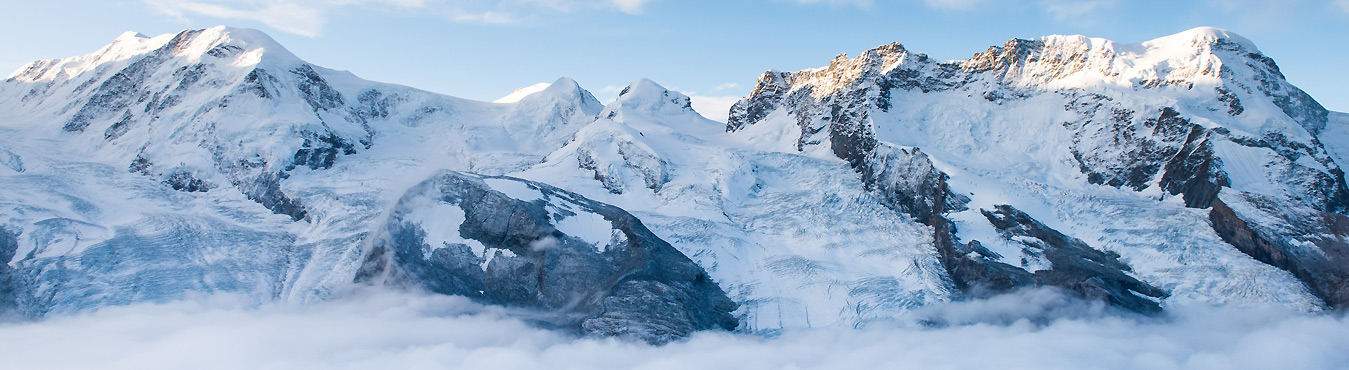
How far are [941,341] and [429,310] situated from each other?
2422 inches

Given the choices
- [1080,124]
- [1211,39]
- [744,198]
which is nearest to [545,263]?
[744,198]

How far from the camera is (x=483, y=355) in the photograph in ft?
368

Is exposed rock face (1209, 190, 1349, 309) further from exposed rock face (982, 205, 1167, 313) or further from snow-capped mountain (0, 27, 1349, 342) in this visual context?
exposed rock face (982, 205, 1167, 313)

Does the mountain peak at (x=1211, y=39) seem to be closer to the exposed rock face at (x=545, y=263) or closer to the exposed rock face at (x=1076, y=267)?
the exposed rock face at (x=1076, y=267)

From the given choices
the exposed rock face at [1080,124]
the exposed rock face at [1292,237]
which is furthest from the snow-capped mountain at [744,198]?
the exposed rock face at [1080,124]

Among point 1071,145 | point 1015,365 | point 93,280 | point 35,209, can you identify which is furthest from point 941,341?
point 35,209

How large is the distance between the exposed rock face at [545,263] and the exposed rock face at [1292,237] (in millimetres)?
64346

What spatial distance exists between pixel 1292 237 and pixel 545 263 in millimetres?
92473

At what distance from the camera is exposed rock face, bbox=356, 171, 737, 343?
113062 millimetres

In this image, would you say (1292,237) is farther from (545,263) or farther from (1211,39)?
(545,263)

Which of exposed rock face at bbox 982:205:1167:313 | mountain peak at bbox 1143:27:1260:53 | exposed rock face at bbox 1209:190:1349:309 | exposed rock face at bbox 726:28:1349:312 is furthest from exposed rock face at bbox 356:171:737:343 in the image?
mountain peak at bbox 1143:27:1260:53

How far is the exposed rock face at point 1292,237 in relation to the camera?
359 feet

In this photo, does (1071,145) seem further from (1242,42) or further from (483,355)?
(483,355)

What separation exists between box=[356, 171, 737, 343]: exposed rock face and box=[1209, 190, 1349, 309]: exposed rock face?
211ft
